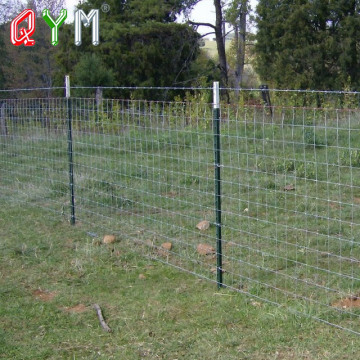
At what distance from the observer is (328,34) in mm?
23609

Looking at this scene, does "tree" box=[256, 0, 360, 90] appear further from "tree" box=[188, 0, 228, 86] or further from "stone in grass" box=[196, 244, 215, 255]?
"stone in grass" box=[196, 244, 215, 255]

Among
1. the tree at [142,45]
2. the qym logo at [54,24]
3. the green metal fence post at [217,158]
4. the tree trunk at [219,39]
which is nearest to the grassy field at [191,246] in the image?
the green metal fence post at [217,158]

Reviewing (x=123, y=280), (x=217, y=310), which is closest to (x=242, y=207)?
(x=123, y=280)

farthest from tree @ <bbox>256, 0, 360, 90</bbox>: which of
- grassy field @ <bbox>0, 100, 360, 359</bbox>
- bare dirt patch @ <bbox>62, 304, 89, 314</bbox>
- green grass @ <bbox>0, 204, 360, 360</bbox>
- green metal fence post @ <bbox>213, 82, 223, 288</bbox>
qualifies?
bare dirt patch @ <bbox>62, 304, 89, 314</bbox>

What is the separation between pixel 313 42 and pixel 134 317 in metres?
21.7

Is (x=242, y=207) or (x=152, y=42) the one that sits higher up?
(x=152, y=42)

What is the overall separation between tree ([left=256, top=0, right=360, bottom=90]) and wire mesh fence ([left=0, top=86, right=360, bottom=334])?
14321mm

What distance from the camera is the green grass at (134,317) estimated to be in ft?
11.7

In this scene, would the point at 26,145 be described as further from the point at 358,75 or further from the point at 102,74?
the point at 358,75

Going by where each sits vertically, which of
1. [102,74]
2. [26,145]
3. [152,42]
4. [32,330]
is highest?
[152,42]

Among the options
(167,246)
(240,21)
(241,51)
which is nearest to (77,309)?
(167,246)

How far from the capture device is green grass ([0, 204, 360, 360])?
11.7ft

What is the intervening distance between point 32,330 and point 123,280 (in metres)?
1.05

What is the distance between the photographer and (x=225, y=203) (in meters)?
7.18
